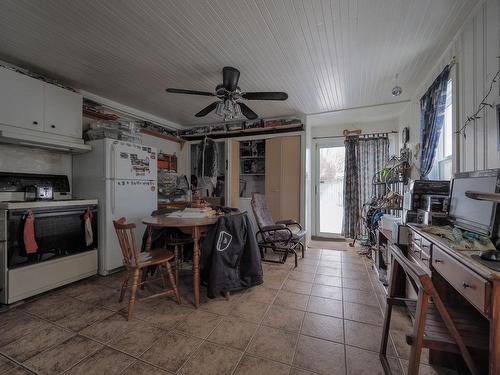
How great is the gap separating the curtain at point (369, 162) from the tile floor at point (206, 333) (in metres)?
2.23

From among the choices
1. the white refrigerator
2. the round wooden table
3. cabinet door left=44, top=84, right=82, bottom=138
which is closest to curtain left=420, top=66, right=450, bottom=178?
the round wooden table

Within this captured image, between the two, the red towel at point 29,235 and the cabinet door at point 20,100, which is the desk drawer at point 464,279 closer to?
the red towel at point 29,235

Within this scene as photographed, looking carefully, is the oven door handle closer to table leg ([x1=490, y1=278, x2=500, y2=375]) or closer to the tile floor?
the tile floor

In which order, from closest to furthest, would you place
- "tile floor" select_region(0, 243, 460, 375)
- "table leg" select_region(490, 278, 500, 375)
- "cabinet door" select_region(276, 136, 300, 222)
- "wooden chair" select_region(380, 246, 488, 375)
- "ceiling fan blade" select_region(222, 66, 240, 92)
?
1. "table leg" select_region(490, 278, 500, 375)
2. "wooden chair" select_region(380, 246, 488, 375)
3. "tile floor" select_region(0, 243, 460, 375)
4. "ceiling fan blade" select_region(222, 66, 240, 92)
5. "cabinet door" select_region(276, 136, 300, 222)

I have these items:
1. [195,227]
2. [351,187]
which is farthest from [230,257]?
[351,187]

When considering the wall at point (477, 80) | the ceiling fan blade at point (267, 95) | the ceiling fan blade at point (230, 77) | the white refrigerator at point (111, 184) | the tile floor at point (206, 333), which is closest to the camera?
the tile floor at point (206, 333)

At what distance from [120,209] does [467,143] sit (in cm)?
358

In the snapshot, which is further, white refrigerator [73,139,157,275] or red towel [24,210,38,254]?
white refrigerator [73,139,157,275]

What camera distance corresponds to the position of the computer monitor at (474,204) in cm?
122

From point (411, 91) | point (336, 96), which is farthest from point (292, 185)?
point (411, 91)

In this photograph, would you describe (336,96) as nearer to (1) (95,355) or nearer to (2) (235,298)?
(2) (235,298)

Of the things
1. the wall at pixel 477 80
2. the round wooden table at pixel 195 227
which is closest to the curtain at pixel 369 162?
the wall at pixel 477 80

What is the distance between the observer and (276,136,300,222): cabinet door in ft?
13.0

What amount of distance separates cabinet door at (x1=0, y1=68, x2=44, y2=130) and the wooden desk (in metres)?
3.62
